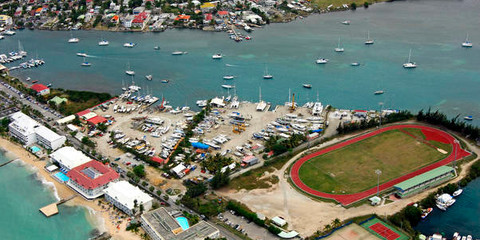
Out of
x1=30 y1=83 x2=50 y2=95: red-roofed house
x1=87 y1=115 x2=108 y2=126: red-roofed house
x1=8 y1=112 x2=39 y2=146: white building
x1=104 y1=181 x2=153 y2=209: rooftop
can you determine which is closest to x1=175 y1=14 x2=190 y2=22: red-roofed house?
x1=30 y1=83 x2=50 y2=95: red-roofed house

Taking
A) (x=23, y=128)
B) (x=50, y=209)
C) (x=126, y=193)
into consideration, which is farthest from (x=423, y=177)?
(x=23, y=128)

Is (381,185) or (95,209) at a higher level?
(381,185)

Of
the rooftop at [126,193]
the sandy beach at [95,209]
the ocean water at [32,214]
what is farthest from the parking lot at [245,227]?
the ocean water at [32,214]

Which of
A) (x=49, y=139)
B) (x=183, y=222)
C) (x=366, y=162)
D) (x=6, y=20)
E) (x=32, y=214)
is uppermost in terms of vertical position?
(x=6, y=20)

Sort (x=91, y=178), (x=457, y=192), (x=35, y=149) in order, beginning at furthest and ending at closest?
1. (x=35, y=149)
2. (x=91, y=178)
3. (x=457, y=192)

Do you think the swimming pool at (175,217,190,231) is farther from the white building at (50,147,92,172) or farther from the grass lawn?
the white building at (50,147,92,172)

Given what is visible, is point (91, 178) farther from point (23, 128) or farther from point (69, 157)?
point (23, 128)
